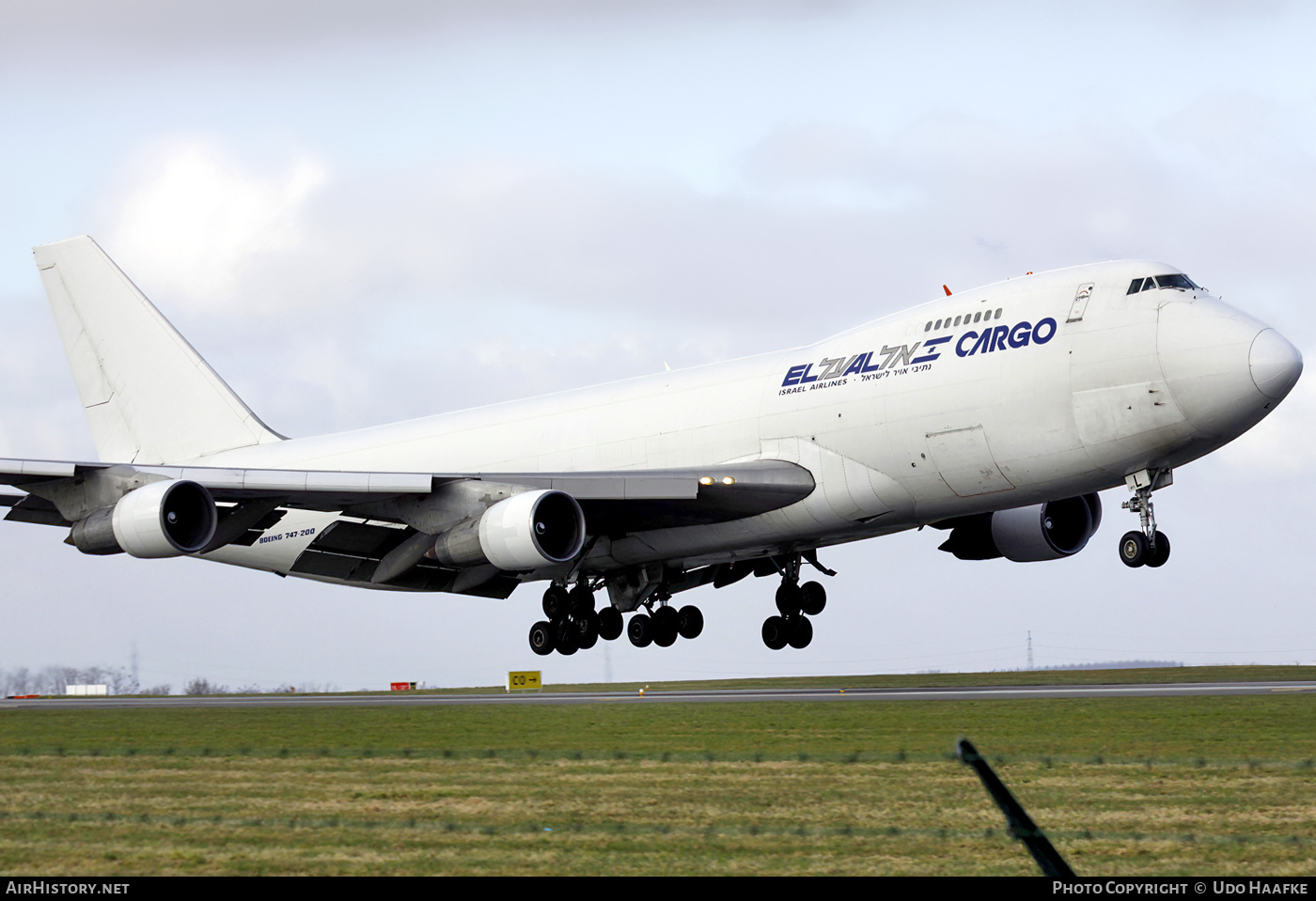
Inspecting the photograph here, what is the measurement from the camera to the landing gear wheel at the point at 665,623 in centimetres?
3606

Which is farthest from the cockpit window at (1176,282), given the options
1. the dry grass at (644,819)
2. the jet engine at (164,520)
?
the jet engine at (164,520)

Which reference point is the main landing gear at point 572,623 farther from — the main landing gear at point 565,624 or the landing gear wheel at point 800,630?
the landing gear wheel at point 800,630

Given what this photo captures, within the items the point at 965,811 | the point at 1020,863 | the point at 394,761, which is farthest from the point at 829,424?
the point at 1020,863

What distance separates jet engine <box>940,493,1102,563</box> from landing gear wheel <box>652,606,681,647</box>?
24.8ft

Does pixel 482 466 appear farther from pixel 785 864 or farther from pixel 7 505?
pixel 785 864

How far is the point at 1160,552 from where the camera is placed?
79.6 feet

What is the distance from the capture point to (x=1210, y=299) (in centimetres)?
2455

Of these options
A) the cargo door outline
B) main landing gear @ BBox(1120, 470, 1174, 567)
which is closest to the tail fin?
the cargo door outline

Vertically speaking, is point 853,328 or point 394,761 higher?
point 853,328

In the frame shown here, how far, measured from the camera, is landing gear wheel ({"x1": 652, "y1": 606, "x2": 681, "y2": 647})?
36062mm

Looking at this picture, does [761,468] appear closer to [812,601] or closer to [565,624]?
[812,601]

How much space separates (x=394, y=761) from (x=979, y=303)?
633 inches

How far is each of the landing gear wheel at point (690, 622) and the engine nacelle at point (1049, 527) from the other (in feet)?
26.2

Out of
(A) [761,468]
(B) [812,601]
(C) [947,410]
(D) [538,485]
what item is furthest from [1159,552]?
(D) [538,485]
